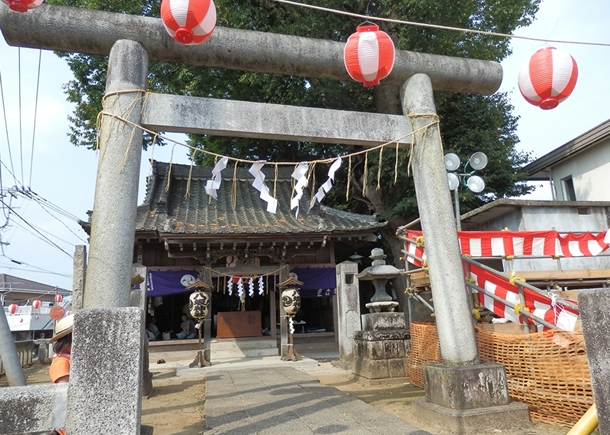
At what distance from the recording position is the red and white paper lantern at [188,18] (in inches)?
169

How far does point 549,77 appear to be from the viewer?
5.05 m

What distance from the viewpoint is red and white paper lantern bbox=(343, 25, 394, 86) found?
500cm

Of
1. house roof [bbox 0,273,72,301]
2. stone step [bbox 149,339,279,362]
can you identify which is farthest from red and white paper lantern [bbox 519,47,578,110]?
house roof [bbox 0,273,72,301]

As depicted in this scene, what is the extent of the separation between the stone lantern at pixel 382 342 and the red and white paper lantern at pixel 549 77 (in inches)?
181

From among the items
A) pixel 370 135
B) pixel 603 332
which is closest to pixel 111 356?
pixel 603 332

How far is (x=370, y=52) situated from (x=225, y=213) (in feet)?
30.1

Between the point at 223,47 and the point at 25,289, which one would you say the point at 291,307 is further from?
the point at 25,289

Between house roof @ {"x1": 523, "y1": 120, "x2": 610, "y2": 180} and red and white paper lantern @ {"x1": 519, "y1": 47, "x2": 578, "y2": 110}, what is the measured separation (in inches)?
382

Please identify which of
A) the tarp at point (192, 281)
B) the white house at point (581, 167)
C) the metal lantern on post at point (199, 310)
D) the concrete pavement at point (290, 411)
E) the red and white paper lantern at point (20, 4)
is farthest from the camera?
the white house at point (581, 167)

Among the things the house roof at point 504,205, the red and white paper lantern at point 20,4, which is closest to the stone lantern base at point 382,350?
the house roof at point 504,205

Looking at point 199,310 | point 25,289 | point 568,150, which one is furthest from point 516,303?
point 25,289

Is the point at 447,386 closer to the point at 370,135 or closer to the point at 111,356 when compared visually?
the point at 370,135

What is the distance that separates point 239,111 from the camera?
5.27 meters

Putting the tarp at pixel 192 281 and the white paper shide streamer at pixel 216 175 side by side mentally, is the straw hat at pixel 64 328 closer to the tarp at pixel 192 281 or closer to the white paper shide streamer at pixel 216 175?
the white paper shide streamer at pixel 216 175
